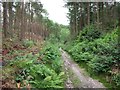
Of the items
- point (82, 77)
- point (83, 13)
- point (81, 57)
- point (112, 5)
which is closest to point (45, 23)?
point (83, 13)

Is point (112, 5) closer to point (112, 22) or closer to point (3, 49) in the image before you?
point (112, 22)

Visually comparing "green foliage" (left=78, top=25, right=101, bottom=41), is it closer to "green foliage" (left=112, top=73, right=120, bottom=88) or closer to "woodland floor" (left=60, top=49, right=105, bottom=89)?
"woodland floor" (left=60, top=49, right=105, bottom=89)

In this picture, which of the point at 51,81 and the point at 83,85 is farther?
the point at 83,85

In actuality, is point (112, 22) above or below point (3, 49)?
above

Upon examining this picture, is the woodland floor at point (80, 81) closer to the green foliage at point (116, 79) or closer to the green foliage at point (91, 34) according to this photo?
the green foliage at point (116, 79)

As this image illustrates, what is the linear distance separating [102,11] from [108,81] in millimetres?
17666

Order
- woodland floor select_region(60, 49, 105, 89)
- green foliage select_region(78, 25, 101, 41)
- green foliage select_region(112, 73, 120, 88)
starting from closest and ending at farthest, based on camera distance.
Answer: green foliage select_region(112, 73, 120, 88), woodland floor select_region(60, 49, 105, 89), green foliage select_region(78, 25, 101, 41)

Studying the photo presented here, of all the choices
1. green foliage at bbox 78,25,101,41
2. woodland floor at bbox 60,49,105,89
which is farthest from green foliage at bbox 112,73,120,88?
green foliage at bbox 78,25,101,41

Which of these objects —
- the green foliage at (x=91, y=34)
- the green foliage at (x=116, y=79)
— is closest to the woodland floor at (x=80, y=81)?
the green foliage at (x=116, y=79)

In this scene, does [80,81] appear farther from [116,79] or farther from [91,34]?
[91,34]

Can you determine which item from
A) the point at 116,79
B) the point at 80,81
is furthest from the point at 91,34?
the point at 116,79

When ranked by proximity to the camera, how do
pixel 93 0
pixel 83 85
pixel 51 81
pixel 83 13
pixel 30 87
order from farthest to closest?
1. pixel 83 13
2. pixel 93 0
3. pixel 83 85
4. pixel 51 81
5. pixel 30 87

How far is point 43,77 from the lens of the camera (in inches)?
366

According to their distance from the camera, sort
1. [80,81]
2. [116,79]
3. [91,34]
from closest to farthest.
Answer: [116,79], [80,81], [91,34]
